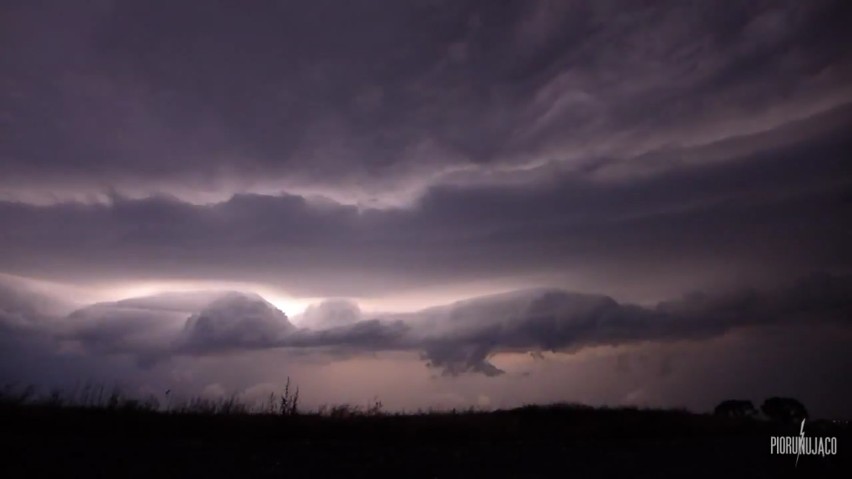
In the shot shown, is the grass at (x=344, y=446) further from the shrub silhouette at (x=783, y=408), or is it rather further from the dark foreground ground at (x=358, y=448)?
the shrub silhouette at (x=783, y=408)

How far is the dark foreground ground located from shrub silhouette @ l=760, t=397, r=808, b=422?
20.3 m

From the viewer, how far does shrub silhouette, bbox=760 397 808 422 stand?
4752cm

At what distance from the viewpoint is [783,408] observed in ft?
160

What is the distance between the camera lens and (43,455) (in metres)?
16.2

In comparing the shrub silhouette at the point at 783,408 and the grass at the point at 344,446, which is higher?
the shrub silhouette at the point at 783,408

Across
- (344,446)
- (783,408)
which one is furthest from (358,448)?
(783,408)

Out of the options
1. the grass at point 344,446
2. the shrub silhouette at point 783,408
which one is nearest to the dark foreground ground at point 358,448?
the grass at point 344,446

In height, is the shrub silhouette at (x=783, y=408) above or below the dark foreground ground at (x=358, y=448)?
above

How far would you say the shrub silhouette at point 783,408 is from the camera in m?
47.5

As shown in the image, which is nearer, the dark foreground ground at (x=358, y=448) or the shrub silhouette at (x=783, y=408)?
the dark foreground ground at (x=358, y=448)

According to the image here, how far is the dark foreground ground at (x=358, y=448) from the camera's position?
16.6 metres

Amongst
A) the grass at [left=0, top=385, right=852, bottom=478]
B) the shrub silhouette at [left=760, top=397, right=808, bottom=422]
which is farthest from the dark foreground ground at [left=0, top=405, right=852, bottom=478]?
the shrub silhouette at [left=760, top=397, right=808, bottom=422]

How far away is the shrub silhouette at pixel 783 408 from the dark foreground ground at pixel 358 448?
66.7 feet

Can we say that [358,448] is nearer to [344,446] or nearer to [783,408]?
[344,446]
